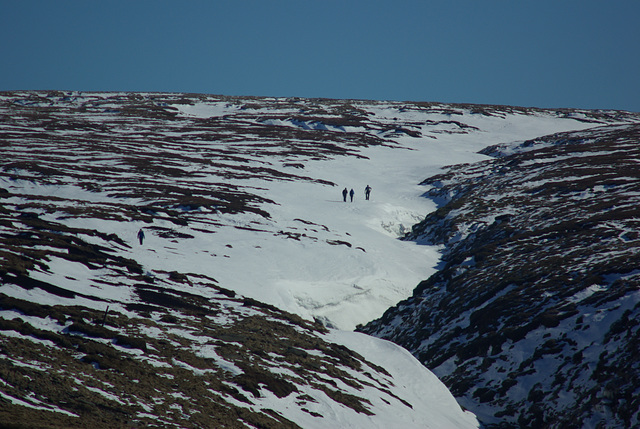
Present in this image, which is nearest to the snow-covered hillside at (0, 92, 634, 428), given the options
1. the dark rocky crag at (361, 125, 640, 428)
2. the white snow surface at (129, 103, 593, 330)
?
the white snow surface at (129, 103, 593, 330)

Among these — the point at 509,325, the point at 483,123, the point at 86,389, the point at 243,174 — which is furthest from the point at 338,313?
the point at 483,123

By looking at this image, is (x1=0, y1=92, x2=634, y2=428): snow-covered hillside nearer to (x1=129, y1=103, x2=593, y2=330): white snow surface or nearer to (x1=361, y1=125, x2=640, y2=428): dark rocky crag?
(x1=129, y1=103, x2=593, y2=330): white snow surface

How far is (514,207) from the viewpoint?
1895 inches

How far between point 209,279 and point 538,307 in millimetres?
16871

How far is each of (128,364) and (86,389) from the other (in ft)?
7.50

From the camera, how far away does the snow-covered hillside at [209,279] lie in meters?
15.2

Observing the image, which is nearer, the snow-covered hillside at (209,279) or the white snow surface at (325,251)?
the snow-covered hillside at (209,279)

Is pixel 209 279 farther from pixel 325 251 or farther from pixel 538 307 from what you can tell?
pixel 538 307

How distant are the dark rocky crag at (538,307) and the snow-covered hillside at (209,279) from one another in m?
2.53

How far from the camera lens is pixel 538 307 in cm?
2745

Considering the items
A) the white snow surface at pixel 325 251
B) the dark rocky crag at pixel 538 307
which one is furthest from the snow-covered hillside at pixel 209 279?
the dark rocky crag at pixel 538 307

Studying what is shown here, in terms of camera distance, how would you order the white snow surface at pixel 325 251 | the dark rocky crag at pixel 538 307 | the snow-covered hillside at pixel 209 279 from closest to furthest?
1. the snow-covered hillside at pixel 209 279
2. the dark rocky crag at pixel 538 307
3. the white snow surface at pixel 325 251

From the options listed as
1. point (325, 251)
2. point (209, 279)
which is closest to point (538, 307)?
point (325, 251)

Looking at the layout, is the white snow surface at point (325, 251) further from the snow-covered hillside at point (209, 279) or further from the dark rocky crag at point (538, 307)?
the dark rocky crag at point (538, 307)
